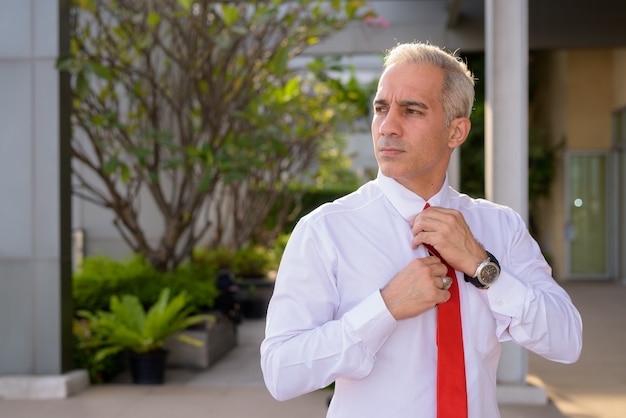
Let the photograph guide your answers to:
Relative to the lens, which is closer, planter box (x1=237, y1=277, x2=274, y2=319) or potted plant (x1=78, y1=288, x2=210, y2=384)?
potted plant (x1=78, y1=288, x2=210, y2=384)

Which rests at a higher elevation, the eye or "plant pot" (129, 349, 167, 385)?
the eye

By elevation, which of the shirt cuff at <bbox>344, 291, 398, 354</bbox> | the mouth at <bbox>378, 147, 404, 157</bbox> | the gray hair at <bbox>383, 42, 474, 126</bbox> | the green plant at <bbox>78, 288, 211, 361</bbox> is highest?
the gray hair at <bbox>383, 42, 474, 126</bbox>

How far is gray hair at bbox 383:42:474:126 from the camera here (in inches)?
68.3

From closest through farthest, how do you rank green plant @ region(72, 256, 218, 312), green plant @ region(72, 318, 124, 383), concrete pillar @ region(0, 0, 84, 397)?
concrete pillar @ region(0, 0, 84, 397) < green plant @ region(72, 318, 124, 383) < green plant @ region(72, 256, 218, 312)

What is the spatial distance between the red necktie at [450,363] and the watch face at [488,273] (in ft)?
0.26

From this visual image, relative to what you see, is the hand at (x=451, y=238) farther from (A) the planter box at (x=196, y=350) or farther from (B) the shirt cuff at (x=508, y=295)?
(A) the planter box at (x=196, y=350)

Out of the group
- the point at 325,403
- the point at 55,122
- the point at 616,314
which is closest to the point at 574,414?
the point at 325,403

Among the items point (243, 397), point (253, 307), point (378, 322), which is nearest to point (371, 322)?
point (378, 322)

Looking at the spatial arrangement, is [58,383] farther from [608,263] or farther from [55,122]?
[608,263]

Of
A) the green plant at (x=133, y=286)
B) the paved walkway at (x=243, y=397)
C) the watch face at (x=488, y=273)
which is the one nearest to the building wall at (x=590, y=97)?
the paved walkway at (x=243, y=397)

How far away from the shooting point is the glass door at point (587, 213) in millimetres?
16219

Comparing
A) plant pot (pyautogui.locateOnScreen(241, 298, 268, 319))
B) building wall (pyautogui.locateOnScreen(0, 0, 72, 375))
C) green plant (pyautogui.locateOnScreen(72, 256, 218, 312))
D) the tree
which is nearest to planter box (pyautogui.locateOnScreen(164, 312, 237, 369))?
green plant (pyautogui.locateOnScreen(72, 256, 218, 312))

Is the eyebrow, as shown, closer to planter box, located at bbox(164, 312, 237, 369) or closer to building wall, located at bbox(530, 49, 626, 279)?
planter box, located at bbox(164, 312, 237, 369)

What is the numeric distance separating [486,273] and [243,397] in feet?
16.0
